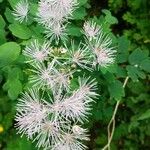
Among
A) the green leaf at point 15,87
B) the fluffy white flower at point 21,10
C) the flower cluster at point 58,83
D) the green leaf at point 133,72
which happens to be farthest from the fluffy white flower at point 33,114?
the green leaf at point 133,72

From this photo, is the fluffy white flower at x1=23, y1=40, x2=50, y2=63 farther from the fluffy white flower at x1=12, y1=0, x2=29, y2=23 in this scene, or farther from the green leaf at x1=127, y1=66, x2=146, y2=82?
the green leaf at x1=127, y1=66, x2=146, y2=82

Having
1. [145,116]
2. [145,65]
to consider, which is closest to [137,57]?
[145,65]

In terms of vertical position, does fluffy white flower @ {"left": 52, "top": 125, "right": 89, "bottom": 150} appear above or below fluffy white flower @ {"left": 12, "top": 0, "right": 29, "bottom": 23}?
below

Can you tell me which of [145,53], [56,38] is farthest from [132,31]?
[56,38]

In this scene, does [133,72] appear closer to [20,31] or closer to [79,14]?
[79,14]

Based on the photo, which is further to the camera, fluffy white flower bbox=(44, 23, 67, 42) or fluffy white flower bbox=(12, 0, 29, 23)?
fluffy white flower bbox=(12, 0, 29, 23)

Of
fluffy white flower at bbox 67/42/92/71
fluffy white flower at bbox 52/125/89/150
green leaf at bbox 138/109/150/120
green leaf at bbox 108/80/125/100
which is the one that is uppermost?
fluffy white flower at bbox 67/42/92/71

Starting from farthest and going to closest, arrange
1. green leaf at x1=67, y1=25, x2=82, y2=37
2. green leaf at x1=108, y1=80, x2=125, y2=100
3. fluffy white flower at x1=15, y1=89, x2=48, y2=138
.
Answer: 1. green leaf at x1=108, y1=80, x2=125, y2=100
2. green leaf at x1=67, y1=25, x2=82, y2=37
3. fluffy white flower at x1=15, y1=89, x2=48, y2=138

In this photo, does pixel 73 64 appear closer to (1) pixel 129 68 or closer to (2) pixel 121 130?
(1) pixel 129 68

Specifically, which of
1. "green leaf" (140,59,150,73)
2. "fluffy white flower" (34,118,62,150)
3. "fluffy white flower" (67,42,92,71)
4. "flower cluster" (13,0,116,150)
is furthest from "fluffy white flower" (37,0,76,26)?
"green leaf" (140,59,150,73)
